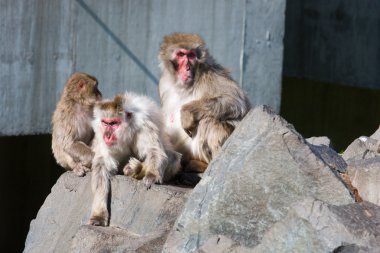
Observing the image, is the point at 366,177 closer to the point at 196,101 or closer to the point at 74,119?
the point at 196,101

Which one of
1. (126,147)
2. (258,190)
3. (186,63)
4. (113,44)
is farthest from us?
(113,44)

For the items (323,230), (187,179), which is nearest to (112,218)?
(187,179)

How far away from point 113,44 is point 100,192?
11.7 feet

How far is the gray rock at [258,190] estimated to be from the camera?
5.38 metres

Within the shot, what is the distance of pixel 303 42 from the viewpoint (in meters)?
13.4

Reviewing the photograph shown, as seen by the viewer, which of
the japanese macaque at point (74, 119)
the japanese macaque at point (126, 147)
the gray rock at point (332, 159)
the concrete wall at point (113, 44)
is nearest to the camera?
the gray rock at point (332, 159)

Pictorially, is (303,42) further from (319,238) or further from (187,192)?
(319,238)

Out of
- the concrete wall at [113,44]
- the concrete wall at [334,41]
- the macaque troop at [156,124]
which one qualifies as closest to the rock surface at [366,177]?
the macaque troop at [156,124]

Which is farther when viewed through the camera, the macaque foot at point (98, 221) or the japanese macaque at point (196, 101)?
the japanese macaque at point (196, 101)

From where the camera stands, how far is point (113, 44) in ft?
32.5

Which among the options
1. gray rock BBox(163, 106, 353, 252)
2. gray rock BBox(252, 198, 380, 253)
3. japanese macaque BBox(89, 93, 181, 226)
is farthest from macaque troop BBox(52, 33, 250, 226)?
gray rock BBox(252, 198, 380, 253)

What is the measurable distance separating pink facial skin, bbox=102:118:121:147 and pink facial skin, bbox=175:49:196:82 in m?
0.93

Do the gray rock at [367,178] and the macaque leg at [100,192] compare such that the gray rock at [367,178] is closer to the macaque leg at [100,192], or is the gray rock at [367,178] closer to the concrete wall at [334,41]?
the macaque leg at [100,192]

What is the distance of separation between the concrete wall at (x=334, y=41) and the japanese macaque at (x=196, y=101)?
19.4ft
